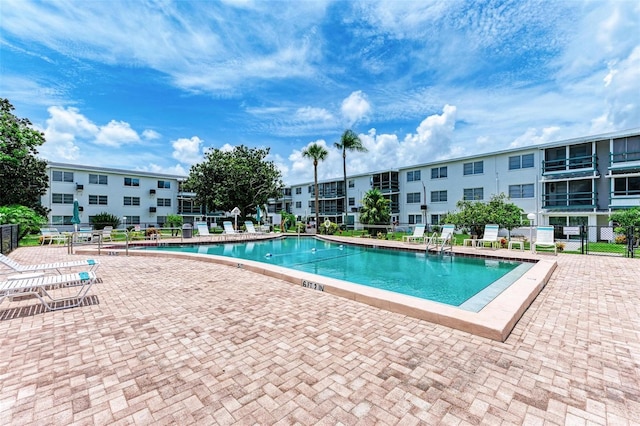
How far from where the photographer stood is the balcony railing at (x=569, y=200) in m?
21.0

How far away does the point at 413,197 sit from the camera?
101 feet

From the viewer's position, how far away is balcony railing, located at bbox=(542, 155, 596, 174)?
2103 cm

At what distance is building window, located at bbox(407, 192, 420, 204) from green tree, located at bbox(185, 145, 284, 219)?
1408cm

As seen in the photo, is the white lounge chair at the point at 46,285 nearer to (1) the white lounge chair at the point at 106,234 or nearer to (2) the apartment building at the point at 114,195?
(1) the white lounge chair at the point at 106,234

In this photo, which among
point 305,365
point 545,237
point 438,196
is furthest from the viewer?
point 438,196

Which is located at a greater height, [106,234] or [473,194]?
[473,194]

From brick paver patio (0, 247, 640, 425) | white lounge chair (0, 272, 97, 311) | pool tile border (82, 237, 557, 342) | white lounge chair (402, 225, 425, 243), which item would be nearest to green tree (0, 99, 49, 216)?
white lounge chair (0, 272, 97, 311)

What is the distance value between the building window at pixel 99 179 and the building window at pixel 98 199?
4.89ft

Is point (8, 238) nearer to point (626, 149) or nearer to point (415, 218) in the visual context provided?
point (415, 218)

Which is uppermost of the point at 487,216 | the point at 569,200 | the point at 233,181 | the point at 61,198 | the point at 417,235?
the point at 233,181

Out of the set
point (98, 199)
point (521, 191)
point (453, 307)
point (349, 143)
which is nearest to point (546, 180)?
point (521, 191)

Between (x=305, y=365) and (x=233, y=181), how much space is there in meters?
26.6

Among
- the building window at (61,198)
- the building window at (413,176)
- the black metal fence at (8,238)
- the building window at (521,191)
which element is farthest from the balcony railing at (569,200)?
the building window at (61,198)

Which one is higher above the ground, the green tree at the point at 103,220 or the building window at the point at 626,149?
the building window at the point at 626,149
